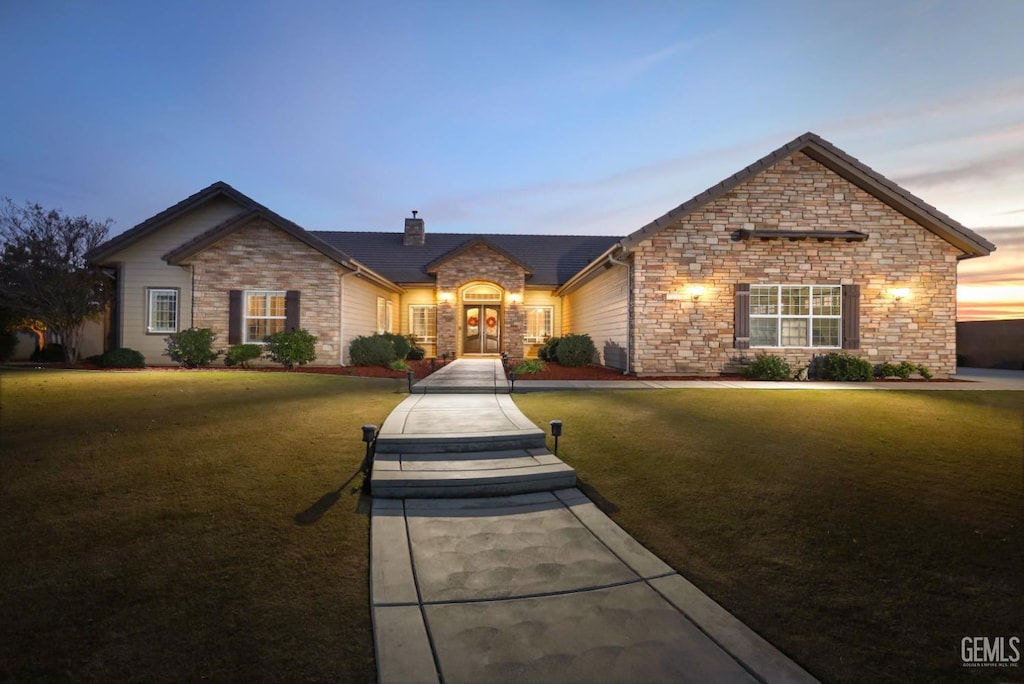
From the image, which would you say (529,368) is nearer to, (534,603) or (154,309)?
(534,603)

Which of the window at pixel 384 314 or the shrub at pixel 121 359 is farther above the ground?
the window at pixel 384 314

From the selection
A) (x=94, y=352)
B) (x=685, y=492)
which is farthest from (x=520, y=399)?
(x=94, y=352)

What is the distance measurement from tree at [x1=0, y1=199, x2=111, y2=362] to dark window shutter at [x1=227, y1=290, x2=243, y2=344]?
18.0 ft

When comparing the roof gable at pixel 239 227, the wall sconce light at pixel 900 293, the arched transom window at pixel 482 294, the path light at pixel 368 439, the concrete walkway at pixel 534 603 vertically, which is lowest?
the concrete walkway at pixel 534 603

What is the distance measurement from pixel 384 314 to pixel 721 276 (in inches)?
535

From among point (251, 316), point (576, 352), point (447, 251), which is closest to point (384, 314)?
point (447, 251)

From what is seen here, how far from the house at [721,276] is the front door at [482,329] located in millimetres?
6782

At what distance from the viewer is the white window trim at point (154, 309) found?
15.4 meters

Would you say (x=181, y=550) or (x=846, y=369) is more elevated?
(x=846, y=369)

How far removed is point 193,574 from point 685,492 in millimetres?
4063

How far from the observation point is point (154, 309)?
15.5 m

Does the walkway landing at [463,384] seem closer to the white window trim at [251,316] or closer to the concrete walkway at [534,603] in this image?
the concrete walkway at [534,603]

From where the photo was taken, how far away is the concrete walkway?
7.34 ft

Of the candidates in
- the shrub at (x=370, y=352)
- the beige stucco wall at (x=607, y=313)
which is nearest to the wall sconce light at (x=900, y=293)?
the beige stucco wall at (x=607, y=313)
